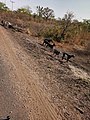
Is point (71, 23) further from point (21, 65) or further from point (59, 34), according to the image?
point (21, 65)

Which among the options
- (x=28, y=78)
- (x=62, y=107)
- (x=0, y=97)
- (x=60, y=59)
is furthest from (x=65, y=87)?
(x=60, y=59)

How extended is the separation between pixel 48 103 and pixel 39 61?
27.5ft

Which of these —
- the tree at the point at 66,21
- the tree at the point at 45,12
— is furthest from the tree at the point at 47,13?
the tree at the point at 66,21

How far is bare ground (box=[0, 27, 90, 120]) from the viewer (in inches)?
440

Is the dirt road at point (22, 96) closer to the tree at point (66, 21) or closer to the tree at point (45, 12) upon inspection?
the tree at point (66, 21)

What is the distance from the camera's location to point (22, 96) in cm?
1229

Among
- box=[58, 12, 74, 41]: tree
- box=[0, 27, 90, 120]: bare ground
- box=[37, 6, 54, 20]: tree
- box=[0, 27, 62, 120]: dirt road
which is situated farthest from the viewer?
box=[37, 6, 54, 20]: tree

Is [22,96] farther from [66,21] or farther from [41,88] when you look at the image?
[66,21]

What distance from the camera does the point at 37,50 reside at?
81.5 ft

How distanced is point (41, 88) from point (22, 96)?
6.14 feet

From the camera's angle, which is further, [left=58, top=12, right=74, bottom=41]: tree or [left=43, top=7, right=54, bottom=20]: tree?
[left=43, top=7, right=54, bottom=20]: tree

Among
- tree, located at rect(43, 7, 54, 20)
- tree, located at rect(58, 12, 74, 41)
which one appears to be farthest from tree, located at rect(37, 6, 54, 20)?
tree, located at rect(58, 12, 74, 41)

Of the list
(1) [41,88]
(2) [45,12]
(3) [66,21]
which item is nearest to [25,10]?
(2) [45,12]

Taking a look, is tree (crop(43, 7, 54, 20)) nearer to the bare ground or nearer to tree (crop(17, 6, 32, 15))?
tree (crop(17, 6, 32, 15))
